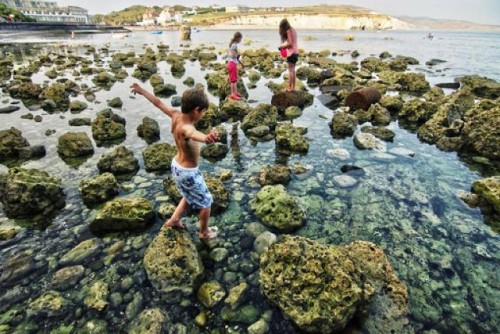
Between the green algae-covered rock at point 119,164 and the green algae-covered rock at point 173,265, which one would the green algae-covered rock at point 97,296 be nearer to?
the green algae-covered rock at point 173,265

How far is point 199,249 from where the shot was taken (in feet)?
16.8

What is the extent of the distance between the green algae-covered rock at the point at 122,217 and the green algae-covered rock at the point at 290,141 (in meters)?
4.68

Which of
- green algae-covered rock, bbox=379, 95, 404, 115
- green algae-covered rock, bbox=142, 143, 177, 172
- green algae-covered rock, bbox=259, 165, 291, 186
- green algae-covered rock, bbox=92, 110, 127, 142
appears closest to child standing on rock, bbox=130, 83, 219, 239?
green algae-covered rock, bbox=259, 165, 291, 186

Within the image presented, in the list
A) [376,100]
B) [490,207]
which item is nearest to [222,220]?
[490,207]

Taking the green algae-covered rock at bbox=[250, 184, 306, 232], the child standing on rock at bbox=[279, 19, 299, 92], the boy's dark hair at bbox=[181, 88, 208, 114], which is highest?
the child standing on rock at bbox=[279, 19, 299, 92]

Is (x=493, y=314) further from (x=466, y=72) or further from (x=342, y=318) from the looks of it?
(x=466, y=72)

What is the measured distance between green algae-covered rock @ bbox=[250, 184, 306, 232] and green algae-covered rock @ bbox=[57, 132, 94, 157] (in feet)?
19.2

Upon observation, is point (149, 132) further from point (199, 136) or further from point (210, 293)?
point (210, 293)

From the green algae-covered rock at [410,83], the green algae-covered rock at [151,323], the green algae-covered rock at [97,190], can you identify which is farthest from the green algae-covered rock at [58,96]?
the green algae-covered rock at [410,83]

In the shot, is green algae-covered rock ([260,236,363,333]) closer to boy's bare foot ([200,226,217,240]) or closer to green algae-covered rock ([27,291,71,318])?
boy's bare foot ([200,226,217,240])

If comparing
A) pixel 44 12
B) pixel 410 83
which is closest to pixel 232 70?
pixel 410 83

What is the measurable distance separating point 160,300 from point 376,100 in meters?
12.0

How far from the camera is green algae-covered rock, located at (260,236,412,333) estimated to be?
367 centimetres

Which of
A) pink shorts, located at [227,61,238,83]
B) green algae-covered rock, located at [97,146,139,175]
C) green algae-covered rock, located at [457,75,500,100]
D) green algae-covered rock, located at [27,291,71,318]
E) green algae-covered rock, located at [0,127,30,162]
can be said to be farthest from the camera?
green algae-covered rock, located at [457,75,500,100]
